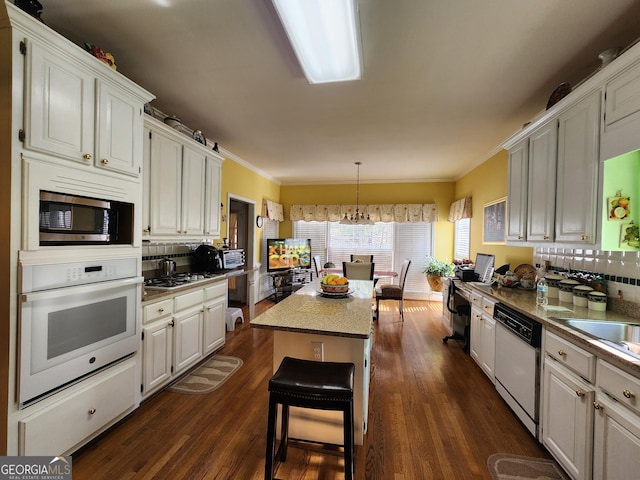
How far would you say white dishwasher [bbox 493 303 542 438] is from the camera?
1.80 m

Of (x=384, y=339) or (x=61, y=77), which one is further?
(x=384, y=339)

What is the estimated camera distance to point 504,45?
176 cm

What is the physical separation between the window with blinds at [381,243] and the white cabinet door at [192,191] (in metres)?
3.64

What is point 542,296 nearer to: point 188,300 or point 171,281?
point 188,300

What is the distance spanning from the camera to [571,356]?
1490 mm

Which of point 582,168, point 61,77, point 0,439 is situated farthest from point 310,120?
point 0,439

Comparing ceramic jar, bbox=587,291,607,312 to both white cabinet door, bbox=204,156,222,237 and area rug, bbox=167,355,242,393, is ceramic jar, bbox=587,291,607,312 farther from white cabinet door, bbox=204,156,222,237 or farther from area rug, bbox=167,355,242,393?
white cabinet door, bbox=204,156,222,237

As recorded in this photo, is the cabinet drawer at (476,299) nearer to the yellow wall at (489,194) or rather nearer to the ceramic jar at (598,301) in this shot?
the yellow wall at (489,194)

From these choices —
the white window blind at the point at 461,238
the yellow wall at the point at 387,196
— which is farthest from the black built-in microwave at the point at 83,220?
the white window blind at the point at 461,238

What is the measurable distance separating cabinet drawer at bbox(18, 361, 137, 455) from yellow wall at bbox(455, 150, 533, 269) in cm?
389

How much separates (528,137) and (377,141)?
168cm

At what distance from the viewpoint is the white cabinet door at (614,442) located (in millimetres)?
1144

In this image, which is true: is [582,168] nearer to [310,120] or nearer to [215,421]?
[310,120]

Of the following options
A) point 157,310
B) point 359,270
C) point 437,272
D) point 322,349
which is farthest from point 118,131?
point 437,272
